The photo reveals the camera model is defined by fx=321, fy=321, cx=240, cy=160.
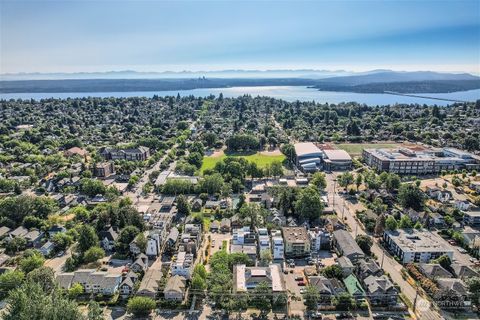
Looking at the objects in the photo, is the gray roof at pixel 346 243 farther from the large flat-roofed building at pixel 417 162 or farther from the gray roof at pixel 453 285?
the large flat-roofed building at pixel 417 162

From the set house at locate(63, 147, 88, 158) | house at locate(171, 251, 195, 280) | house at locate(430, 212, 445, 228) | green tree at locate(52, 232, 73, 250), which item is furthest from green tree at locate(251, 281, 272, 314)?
house at locate(63, 147, 88, 158)

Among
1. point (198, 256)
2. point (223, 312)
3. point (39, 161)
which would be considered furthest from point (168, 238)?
point (39, 161)

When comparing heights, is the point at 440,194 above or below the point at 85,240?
above

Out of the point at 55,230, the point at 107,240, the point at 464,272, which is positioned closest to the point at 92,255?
the point at 107,240

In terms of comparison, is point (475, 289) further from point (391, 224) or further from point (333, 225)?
point (333, 225)

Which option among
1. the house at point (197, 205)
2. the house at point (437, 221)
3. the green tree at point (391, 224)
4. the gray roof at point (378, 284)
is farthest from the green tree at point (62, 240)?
the house at point (437, 221)

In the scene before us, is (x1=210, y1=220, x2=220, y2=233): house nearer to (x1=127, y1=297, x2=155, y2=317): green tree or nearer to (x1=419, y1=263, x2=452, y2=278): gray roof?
(x1=127, y1=297, x2=155, y2=317): green tree
